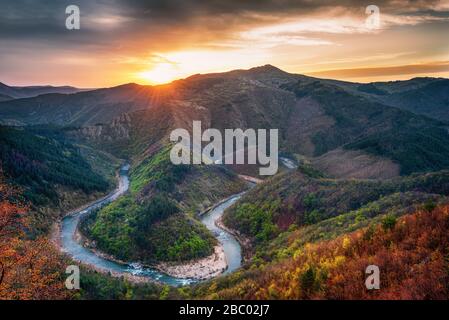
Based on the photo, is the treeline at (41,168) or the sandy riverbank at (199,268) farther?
the treeline at (41,168)

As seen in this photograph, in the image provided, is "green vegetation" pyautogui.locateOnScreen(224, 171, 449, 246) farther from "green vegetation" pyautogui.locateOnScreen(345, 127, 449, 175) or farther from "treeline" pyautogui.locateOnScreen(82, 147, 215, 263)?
"green vegetation" pyautogui.locateOnScreen(345, 127, 449, 175)

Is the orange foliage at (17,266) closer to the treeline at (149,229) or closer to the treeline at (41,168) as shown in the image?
the treeline at (149,229)

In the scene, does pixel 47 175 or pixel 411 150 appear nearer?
pixel 47 175

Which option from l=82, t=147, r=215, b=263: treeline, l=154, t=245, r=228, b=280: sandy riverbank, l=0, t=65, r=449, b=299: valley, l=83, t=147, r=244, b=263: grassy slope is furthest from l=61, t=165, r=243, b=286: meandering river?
l=83, t=147, r=244, b=263: grassy slope

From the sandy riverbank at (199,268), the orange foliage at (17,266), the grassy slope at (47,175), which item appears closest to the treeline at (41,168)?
the grassy slope at (47,175)

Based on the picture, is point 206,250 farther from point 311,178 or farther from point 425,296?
point 425,296

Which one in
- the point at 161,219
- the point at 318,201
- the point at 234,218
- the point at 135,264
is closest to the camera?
the point at 135,264

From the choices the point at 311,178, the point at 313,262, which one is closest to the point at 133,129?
the point at 311,178

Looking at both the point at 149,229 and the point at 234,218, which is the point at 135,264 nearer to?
the point at 149,229

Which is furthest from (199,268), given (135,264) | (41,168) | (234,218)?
(41,168)
